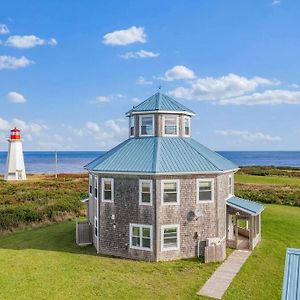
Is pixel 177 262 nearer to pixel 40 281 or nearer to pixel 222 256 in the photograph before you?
pixel 222 256

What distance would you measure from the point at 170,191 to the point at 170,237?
266 centimetres

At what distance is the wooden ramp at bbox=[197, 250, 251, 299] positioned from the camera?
17.4 m

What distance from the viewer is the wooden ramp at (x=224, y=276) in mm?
17422

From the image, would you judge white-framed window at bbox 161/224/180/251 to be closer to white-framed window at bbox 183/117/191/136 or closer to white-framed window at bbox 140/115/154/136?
white-framed window at bbox 140/115/154/136

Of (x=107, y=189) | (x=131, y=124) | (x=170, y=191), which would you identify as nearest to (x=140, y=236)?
(x=170, y=191)

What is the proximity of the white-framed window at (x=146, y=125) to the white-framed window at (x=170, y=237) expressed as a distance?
6.42 m

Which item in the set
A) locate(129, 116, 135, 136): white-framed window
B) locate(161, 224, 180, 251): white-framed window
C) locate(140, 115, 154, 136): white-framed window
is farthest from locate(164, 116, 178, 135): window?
locate(161, 224, 180, 251): white-framed window

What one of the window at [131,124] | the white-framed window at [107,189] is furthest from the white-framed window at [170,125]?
the white-framed window at [107,189]

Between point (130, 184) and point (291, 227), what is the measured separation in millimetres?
15371

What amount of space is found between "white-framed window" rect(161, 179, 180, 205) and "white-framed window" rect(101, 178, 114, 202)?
3.21m

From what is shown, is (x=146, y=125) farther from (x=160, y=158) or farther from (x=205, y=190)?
(x=205, y=190)

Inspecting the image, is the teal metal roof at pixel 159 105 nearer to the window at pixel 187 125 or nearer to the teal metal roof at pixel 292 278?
the window at pixel 187 125

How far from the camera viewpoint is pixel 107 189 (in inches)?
917

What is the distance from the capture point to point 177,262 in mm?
21688
